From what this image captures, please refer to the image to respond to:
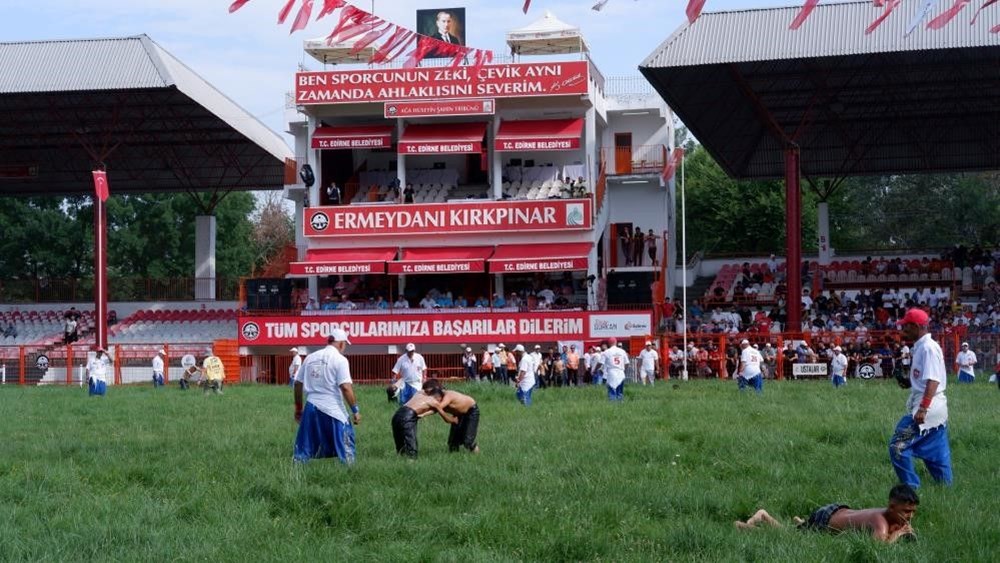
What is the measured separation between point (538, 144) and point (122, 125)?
17.4 m

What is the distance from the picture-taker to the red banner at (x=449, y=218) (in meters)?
48.9

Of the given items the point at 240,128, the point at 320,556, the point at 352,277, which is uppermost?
the point at 240,128

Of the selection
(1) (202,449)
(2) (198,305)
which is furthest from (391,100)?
(1) (202,449)

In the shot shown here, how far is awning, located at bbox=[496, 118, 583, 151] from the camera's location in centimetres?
4900

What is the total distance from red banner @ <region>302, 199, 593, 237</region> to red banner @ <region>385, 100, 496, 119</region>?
130 inches

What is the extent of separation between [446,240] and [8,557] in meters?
40.7

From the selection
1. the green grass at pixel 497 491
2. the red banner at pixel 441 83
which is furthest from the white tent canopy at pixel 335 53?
the green grass at pixel 497 491

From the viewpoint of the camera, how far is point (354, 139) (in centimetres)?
5038

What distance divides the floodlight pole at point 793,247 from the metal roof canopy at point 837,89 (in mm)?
1130

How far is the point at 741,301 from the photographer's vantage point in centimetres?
5241

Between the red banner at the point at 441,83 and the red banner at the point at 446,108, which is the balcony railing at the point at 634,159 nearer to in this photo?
the red banner at the point at 441,83

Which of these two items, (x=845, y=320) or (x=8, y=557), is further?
(x=845, y=320)

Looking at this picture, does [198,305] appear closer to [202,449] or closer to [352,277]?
[352,277]

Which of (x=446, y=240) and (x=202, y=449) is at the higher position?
(x=446, y=240)
